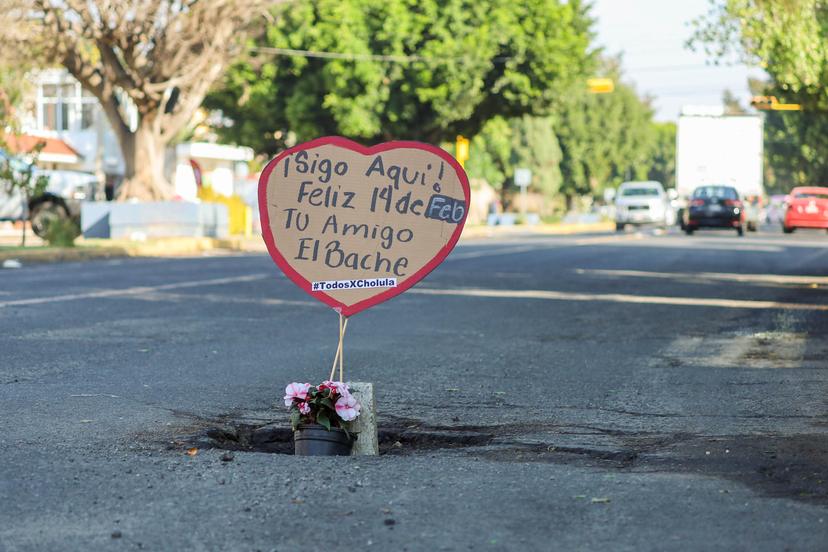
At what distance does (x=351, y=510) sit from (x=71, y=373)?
4406mm

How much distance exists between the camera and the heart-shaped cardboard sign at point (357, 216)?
22.6 feet

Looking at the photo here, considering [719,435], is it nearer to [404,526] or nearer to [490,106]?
[404,526]

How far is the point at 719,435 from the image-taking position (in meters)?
6.82

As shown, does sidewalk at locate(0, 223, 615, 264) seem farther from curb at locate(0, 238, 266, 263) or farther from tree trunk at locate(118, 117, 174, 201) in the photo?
tree trunk at locate(118, 117, 174, 201)

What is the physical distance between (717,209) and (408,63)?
431 inches

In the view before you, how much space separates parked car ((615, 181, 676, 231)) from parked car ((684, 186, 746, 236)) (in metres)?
10.8

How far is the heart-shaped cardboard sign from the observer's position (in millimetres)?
6898

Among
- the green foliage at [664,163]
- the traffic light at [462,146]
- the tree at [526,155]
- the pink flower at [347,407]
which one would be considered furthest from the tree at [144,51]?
the green foliage at [664,163]

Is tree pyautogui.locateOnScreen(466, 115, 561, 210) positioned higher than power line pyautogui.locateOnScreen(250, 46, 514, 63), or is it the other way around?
power line pyautogui.locateOnScreen(250, 46, 514, 63)

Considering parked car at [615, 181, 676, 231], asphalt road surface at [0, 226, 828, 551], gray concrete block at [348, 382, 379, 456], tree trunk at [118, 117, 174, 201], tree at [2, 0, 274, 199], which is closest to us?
asphalt road surface at [0, 226, 828, 551]

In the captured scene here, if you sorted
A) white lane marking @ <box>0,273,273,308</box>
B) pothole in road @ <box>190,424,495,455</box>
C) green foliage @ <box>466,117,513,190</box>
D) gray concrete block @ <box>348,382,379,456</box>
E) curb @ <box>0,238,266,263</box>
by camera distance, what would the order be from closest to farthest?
1. gray concrete block @ <box>348,382,379,456</box>
2. pothole in road @ <box>190,424,495,455</box>
3. white lane marking @ <box>0,273,273,308</box>
4. curb @ <box>0,238,266,263</box>
5. green foliage @ <box>466,117,513,190</box>

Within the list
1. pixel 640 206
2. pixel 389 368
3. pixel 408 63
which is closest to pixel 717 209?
pixel 408 63

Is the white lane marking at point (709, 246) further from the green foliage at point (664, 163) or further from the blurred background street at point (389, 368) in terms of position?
the green foliage at point (664, 163)

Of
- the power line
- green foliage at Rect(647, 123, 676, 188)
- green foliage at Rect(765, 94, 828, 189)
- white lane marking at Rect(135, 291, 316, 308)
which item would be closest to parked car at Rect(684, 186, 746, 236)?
the power line
